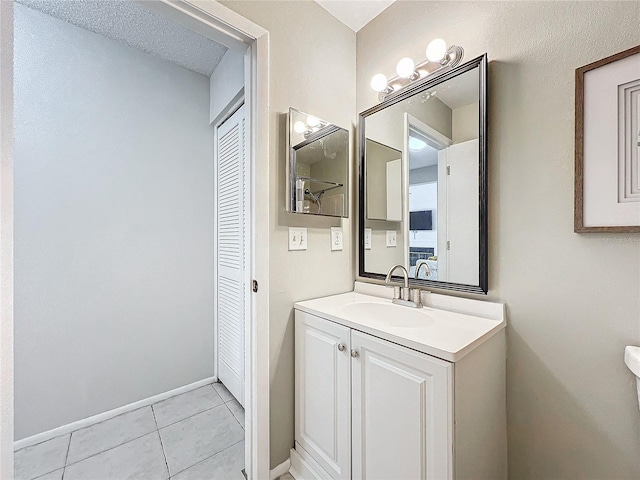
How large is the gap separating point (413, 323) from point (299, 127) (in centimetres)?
112

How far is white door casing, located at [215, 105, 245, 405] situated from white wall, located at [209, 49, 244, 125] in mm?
91

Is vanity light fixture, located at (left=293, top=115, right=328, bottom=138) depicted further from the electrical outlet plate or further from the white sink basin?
the white sink basin

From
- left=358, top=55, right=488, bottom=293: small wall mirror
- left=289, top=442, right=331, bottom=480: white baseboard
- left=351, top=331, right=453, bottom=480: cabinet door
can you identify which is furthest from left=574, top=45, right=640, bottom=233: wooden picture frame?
left=289, top=442, right=331, bottom=480: white baseboard

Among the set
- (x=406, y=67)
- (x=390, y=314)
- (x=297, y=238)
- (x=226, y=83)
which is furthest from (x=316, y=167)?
(x=226, y=83)

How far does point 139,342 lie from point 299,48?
7.20 feet

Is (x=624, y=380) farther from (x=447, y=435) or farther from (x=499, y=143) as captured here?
(x=499, y=143)

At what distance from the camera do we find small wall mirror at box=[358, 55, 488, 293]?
4.00 feet

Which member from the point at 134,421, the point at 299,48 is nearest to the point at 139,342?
the point at 134,421

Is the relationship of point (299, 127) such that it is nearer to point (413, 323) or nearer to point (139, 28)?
point (413, 323)

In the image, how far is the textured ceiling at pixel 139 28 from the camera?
1.66 meters

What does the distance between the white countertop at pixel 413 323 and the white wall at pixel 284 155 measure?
0.14 m

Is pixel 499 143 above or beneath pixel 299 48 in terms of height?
beneath

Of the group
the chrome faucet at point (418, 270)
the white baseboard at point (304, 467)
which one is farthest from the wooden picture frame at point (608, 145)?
the white baseboard at point (304, 467)

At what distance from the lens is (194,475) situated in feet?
4.70
